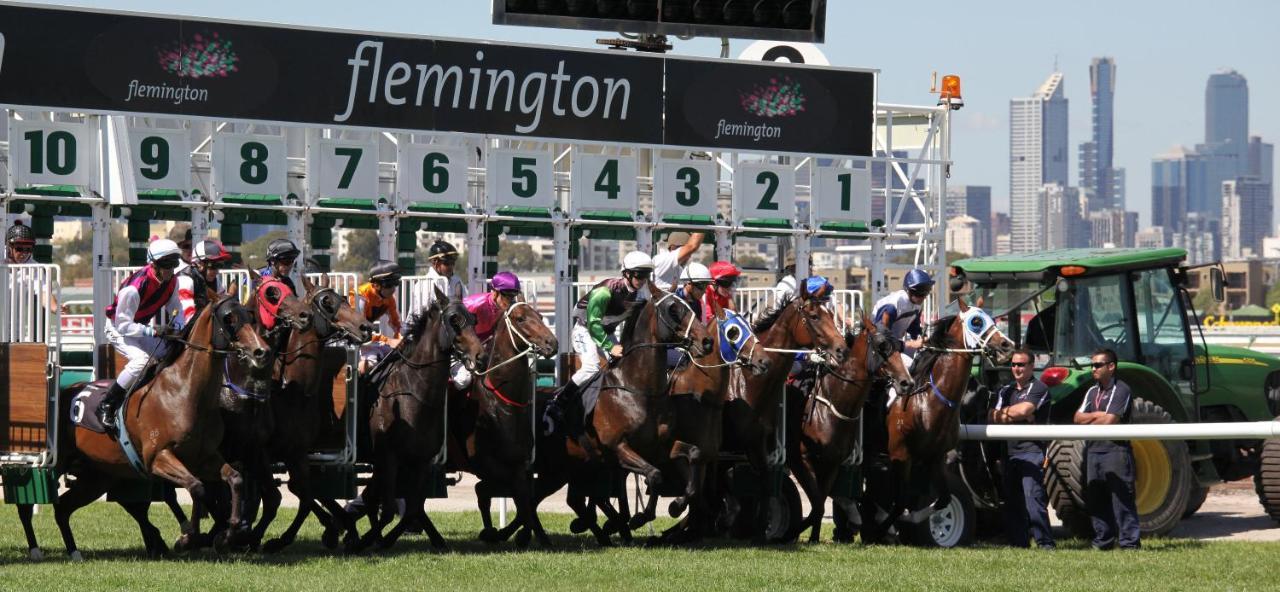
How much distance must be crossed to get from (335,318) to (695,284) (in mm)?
2885

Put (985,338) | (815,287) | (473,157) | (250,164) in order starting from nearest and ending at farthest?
(815,287) → (985,338) → (250,164) → (473,157)

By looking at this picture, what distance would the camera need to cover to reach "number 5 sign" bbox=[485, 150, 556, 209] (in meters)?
17.4

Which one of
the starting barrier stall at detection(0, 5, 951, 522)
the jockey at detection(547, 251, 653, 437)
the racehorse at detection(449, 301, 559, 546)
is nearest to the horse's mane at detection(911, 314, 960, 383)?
the jockey at detection(547, 251, 653, 437)

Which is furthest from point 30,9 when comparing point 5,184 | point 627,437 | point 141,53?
point 627,437

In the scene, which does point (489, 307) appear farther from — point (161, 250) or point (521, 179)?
point (521, 179)

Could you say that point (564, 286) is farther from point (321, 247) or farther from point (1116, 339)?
point (1116, 339)

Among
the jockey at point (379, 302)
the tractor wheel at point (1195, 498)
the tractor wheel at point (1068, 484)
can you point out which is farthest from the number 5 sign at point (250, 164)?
the tractor wheel at point (1195, 498)

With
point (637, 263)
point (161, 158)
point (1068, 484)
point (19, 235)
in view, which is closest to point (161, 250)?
point (19, 235)

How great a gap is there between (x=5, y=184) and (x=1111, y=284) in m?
9.71

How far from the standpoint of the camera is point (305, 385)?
41.0 ft

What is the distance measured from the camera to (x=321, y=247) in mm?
17172

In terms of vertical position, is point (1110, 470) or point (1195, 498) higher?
point (1110, 470)

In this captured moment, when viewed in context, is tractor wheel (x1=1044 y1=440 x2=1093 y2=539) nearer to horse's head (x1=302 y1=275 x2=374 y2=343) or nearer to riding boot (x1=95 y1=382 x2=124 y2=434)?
horse's head (x1=302 y1=275 x2=374 y2=343)

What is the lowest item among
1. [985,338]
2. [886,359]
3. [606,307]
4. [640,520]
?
[640,520]
